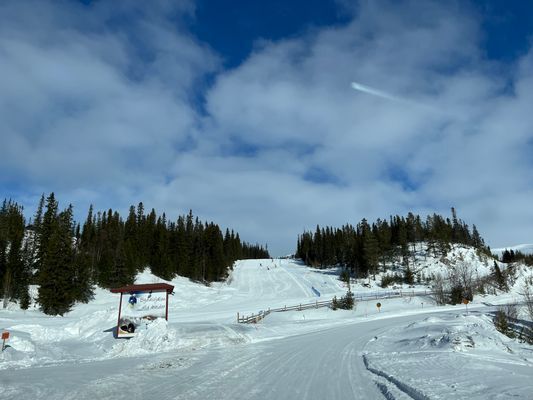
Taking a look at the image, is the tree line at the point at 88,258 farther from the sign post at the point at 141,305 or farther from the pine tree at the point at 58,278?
the sign post at the point at 141,305

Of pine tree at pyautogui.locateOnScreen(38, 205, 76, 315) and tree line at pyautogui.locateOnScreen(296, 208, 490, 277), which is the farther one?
tree line at pyautogui.locateOnScreen(296, 208, 490, 277)

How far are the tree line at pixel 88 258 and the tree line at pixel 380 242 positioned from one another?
117 ft

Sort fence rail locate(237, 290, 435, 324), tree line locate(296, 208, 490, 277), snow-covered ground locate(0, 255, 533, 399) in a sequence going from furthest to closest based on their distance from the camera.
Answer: tree line locate(296, 208, 490, 277), fence rail locate(237, 290, 435, 324), snow-covered ground locate(0, 255, 533, 399)

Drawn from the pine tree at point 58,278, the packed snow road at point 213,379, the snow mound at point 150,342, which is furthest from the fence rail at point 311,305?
the packed snow road at point 213,379

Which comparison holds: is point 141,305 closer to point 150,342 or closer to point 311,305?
point 150,342

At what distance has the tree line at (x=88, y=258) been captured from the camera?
43.6 meters

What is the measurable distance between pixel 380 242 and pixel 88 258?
71.1m

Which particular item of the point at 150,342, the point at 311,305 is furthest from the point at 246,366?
the point at 311,305

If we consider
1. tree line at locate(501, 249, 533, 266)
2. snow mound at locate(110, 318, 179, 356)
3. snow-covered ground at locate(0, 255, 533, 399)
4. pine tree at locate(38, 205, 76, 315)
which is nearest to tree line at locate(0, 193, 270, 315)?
pine tree at locate(38, 205, 76, 315)

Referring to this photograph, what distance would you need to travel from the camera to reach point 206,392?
9.34 meters

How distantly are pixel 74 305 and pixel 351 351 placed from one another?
40.7 metres

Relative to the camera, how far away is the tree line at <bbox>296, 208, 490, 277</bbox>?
316 feet

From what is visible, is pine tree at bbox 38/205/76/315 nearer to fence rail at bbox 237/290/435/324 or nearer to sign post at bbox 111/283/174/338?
fence rail at bbox 237/290/435/324

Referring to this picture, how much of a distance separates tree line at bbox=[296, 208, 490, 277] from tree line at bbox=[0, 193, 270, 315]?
35.8 metres
